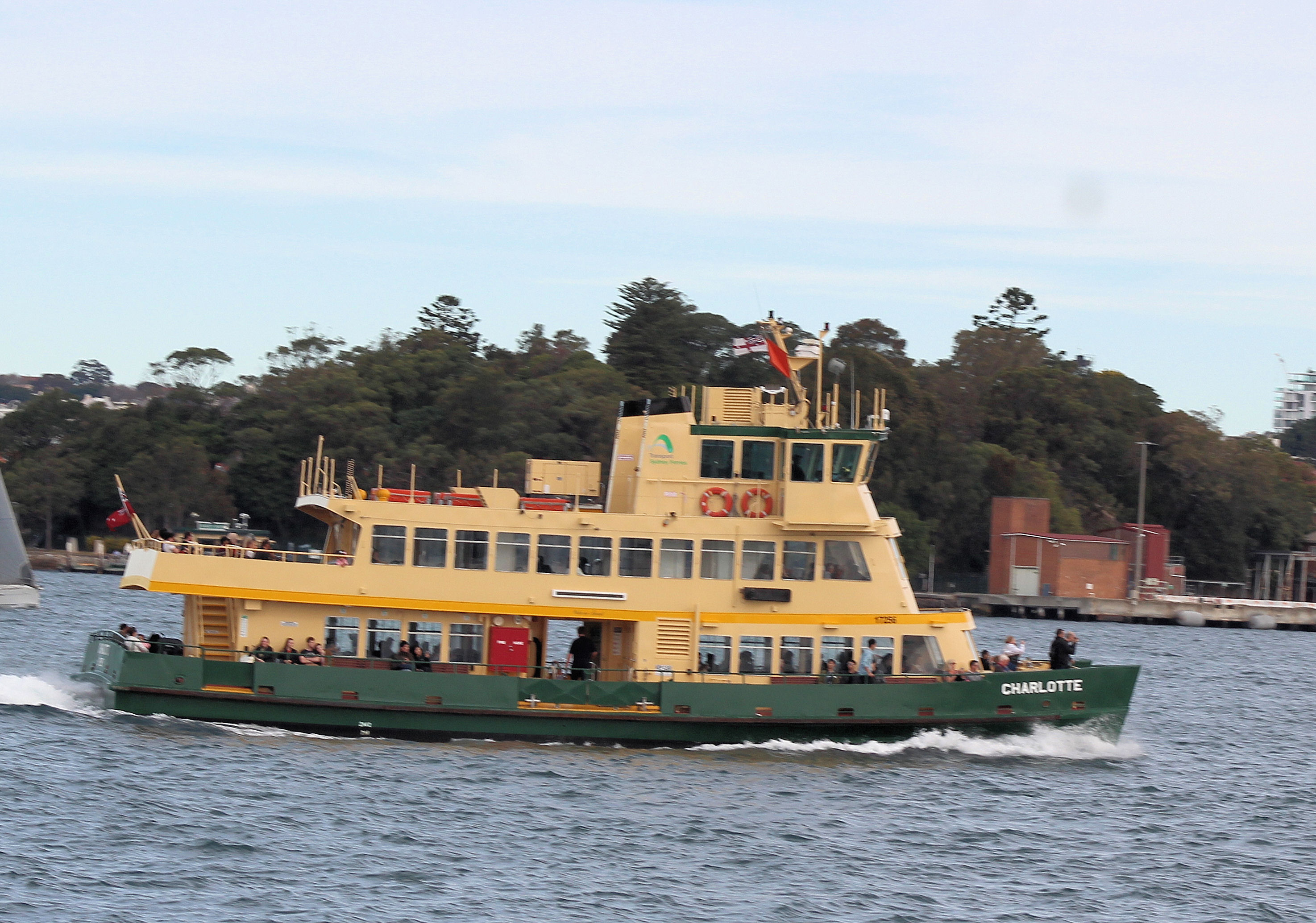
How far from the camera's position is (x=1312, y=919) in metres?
18.5

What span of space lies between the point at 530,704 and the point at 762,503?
521cm

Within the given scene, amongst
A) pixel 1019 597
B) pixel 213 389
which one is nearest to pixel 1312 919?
pixel 1019 597

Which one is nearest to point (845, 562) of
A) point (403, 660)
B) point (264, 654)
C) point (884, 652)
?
point (884, 652)

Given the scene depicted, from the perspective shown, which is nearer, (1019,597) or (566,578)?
(566,578)

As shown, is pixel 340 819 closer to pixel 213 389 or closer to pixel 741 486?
pixel 741 486

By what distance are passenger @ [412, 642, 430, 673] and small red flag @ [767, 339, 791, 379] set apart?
7.63 metres

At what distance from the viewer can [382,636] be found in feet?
81.9

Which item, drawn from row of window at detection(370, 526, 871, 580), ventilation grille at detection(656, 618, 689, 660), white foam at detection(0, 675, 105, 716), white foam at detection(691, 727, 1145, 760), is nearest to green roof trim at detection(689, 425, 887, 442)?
row of window at detection(370, 526, 871, 580)

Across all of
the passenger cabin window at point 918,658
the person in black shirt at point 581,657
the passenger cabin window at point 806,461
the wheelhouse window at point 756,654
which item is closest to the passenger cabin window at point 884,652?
the passenger cabin window at point 918,658

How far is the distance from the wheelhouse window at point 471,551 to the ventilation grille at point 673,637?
3.05 metres

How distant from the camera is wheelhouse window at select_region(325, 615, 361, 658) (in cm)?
2489

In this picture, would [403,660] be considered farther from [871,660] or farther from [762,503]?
[871,660]

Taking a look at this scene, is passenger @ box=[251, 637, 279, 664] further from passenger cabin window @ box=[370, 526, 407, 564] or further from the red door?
the red door

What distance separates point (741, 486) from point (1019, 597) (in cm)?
6319
